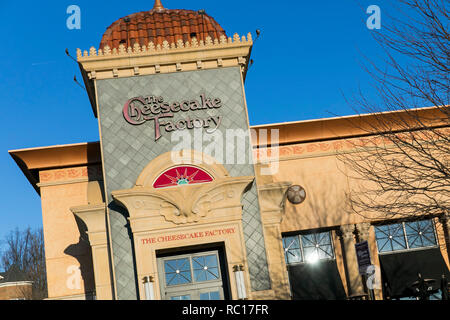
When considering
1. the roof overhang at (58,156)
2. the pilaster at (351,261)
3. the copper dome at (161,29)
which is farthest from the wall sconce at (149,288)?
the copper dome at (161,29)

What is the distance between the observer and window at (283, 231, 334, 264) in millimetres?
24516

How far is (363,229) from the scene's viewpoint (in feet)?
80.1

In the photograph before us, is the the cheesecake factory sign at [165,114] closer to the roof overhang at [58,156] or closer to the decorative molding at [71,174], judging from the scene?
the roof overhang at [58,156]

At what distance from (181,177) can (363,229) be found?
8359mm

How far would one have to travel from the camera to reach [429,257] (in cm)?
2436

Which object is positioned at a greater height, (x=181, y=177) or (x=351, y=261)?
(x=181, y=177)

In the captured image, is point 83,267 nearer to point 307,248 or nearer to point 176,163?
point 176,163

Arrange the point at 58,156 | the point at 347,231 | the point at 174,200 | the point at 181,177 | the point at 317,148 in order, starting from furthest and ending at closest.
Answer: the point at 317,148 < the point at 347,231 < the point at 58,156 < the point at 181,177 < the point at 174,200

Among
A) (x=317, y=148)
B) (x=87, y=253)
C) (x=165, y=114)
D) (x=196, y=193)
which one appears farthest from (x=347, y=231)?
(x=87, y=253)

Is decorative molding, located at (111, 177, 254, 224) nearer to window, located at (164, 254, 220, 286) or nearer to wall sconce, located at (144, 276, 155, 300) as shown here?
window, located at (164, 254, 220, 286)

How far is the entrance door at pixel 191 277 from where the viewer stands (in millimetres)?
20375

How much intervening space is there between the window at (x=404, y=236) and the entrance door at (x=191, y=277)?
812 centimetres

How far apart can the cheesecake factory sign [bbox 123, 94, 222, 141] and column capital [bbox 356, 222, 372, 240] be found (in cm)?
763
